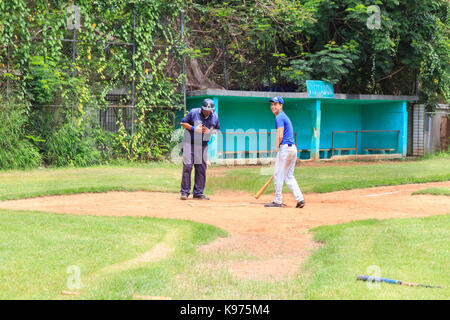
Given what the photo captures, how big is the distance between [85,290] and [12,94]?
43.2 ft

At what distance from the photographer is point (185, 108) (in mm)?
20219

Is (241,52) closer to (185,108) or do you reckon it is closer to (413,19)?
(185,108)

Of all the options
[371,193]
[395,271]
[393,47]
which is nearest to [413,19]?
[393,47]

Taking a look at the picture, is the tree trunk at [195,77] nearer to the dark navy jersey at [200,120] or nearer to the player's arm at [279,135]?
the dark navy jersey at [200,120]

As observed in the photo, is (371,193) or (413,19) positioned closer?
(371,193)

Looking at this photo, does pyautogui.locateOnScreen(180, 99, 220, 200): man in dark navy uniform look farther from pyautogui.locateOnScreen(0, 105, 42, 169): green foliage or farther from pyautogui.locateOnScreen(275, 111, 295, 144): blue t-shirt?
pyautogui.locateOnScreen(0, 105, 42, 169): green foliage

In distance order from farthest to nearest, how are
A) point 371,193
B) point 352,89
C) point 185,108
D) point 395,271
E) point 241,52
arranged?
point 352,89
point 241,52
point 185,108
point 371,193
point 395,271

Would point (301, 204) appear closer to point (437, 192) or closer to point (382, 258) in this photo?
point (437, 192)

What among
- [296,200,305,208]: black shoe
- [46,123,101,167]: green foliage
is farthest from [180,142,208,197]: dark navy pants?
[46,123,101,167]: green foliage

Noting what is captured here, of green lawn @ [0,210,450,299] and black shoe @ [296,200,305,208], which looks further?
black shoe @ [296,200,305,208]

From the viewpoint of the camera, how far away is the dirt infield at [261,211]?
270 inches

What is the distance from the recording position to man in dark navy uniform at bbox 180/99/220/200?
38.4 feet

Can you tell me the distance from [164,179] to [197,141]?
122 inches

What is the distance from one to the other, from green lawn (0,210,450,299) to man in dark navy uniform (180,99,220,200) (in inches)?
131
